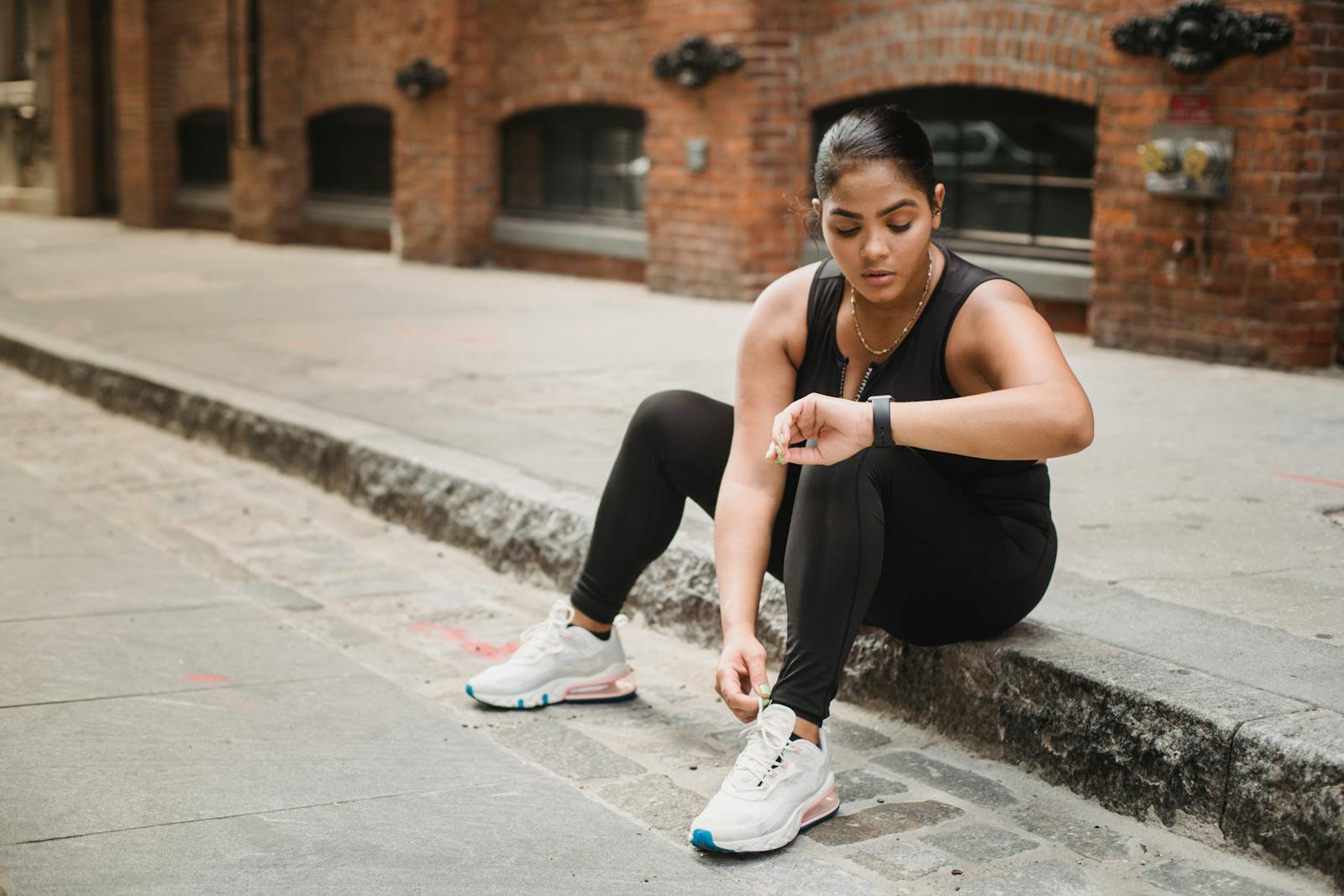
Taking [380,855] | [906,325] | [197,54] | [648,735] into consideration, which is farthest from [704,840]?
[197,54]

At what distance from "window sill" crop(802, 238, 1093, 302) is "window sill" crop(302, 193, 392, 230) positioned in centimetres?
657

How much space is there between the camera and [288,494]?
5492 mm

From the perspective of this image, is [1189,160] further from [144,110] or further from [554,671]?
[144,110]

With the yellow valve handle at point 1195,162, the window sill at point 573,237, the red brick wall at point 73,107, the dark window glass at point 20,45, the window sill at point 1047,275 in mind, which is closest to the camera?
the yellow valve handle at point 1195,162

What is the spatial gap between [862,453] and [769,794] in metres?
0.60

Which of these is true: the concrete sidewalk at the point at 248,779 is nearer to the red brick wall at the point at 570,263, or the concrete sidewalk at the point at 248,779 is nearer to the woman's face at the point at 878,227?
the woman's face at the point at 878,227

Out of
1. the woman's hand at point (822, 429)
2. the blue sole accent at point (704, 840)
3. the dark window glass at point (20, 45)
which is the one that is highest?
the dark window glass at point (20, 45)

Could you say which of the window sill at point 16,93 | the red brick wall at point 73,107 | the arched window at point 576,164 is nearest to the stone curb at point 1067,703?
the arched window at point 576,164

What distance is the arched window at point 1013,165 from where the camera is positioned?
26.3 feet

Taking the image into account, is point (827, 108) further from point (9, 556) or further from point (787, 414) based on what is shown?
point (787, 414)

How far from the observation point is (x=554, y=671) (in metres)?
3.32

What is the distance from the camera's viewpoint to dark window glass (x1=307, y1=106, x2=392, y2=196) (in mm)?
13719

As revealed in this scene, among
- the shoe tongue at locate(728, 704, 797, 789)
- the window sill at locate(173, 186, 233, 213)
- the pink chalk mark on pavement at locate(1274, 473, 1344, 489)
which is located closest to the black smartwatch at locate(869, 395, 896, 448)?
the shoe tongue at locate(728, 704, 797, 789)

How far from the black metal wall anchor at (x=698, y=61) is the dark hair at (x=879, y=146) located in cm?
657
